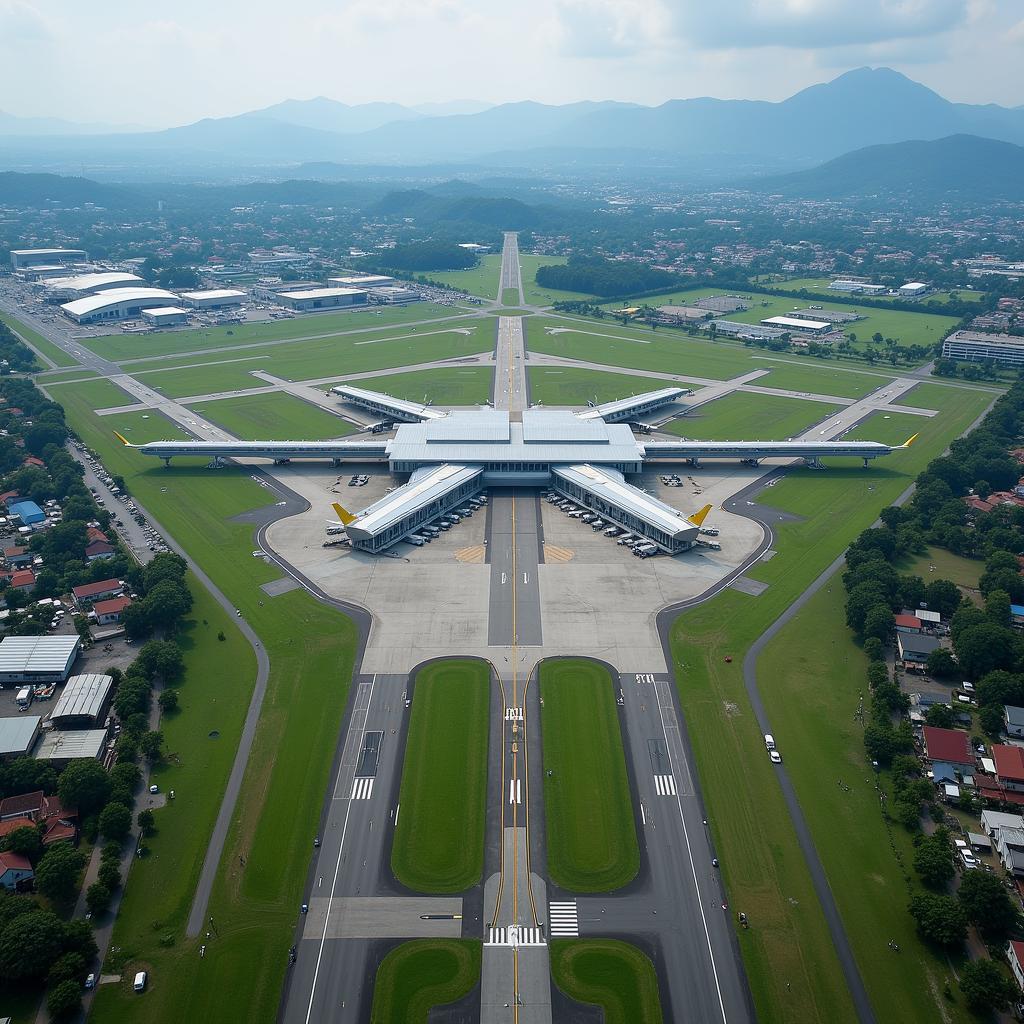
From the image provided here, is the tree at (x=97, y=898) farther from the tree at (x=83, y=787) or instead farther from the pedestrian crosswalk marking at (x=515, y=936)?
the pedestrian crosswalk marking at (x=515, y=936)

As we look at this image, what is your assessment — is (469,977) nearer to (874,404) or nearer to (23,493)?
(23,493)

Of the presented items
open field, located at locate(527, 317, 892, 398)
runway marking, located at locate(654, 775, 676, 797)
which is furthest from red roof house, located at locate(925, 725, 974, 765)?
open field, located at locate(527, 317, 892, 398)

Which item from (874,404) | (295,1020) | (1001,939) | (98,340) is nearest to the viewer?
(295,1020)

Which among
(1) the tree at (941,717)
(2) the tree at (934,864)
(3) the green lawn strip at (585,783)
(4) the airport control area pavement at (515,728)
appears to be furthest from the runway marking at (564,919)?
(1) the tree at (941,717)

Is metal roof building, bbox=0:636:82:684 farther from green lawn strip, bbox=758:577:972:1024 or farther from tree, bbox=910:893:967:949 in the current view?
tree, bbox=910:893:967:949

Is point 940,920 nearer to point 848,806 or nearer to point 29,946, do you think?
point 848,806

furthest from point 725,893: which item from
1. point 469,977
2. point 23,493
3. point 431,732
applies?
point 23,493
